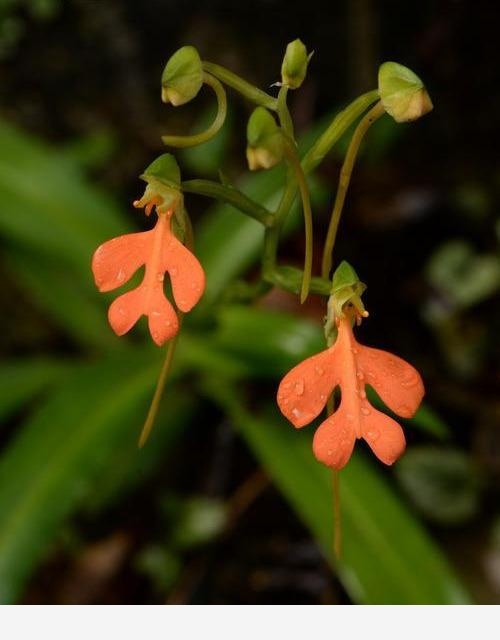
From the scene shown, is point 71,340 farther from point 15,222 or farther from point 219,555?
point 219,555

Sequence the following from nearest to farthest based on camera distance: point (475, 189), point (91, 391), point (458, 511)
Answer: point (91, 391), point (458, 511), point (475, 189)

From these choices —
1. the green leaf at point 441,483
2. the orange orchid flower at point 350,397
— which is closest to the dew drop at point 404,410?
the orange orchid flower at point 350,397

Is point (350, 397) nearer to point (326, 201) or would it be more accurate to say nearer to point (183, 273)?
point (183, 273)

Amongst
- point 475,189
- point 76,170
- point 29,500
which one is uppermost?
point 76,170

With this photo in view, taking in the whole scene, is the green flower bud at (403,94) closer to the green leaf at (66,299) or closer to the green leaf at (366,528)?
the green leaf at (366,528)

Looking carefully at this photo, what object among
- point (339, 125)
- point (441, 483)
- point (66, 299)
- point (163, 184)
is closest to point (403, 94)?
point (339, 125)

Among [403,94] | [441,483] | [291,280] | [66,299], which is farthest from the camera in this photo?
[66,299]

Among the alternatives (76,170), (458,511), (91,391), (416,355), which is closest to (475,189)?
(416,355)
